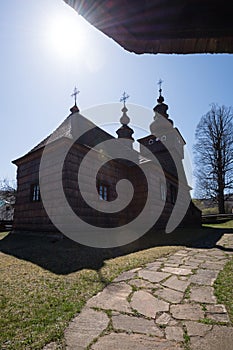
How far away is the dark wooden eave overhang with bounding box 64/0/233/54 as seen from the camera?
4.10 feet

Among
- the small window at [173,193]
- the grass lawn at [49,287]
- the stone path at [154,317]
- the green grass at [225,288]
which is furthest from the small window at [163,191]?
the stone path at [154,317]

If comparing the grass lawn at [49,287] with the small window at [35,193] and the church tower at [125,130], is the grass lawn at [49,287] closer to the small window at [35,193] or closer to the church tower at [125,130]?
the small window at [35,193]

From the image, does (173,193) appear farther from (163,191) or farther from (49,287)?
(49,287)

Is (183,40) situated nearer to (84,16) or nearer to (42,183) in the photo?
(84,16)

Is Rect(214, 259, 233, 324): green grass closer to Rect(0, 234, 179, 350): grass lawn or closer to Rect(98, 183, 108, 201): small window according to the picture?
Rect(0, 234, 179, 350): grass lawn

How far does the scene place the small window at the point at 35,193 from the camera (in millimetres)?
9789

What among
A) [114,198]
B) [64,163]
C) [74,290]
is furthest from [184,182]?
[74,290]

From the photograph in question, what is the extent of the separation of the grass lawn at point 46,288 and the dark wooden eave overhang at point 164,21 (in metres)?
2.55

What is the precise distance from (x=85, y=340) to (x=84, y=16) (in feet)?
8.33

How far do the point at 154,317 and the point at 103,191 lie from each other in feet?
26.7

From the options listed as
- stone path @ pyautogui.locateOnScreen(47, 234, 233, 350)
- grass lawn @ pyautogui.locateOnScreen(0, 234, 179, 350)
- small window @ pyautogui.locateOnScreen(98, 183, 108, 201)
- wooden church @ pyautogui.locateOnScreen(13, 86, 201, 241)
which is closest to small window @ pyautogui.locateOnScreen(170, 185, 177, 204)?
wooden church @ pyautogui.locateOnScreen(13, 86, 201, 241)

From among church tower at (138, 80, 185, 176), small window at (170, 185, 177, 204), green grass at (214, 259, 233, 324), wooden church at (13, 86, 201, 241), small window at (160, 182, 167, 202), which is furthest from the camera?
church tower at (138, 80, 185, 176)

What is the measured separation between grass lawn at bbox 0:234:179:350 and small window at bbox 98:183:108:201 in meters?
4.52

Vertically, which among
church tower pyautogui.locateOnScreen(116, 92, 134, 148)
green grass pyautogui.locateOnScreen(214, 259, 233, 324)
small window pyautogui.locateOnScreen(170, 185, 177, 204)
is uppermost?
church tower pyautogui.locateOnScreen(116, 92, 134, 148)
